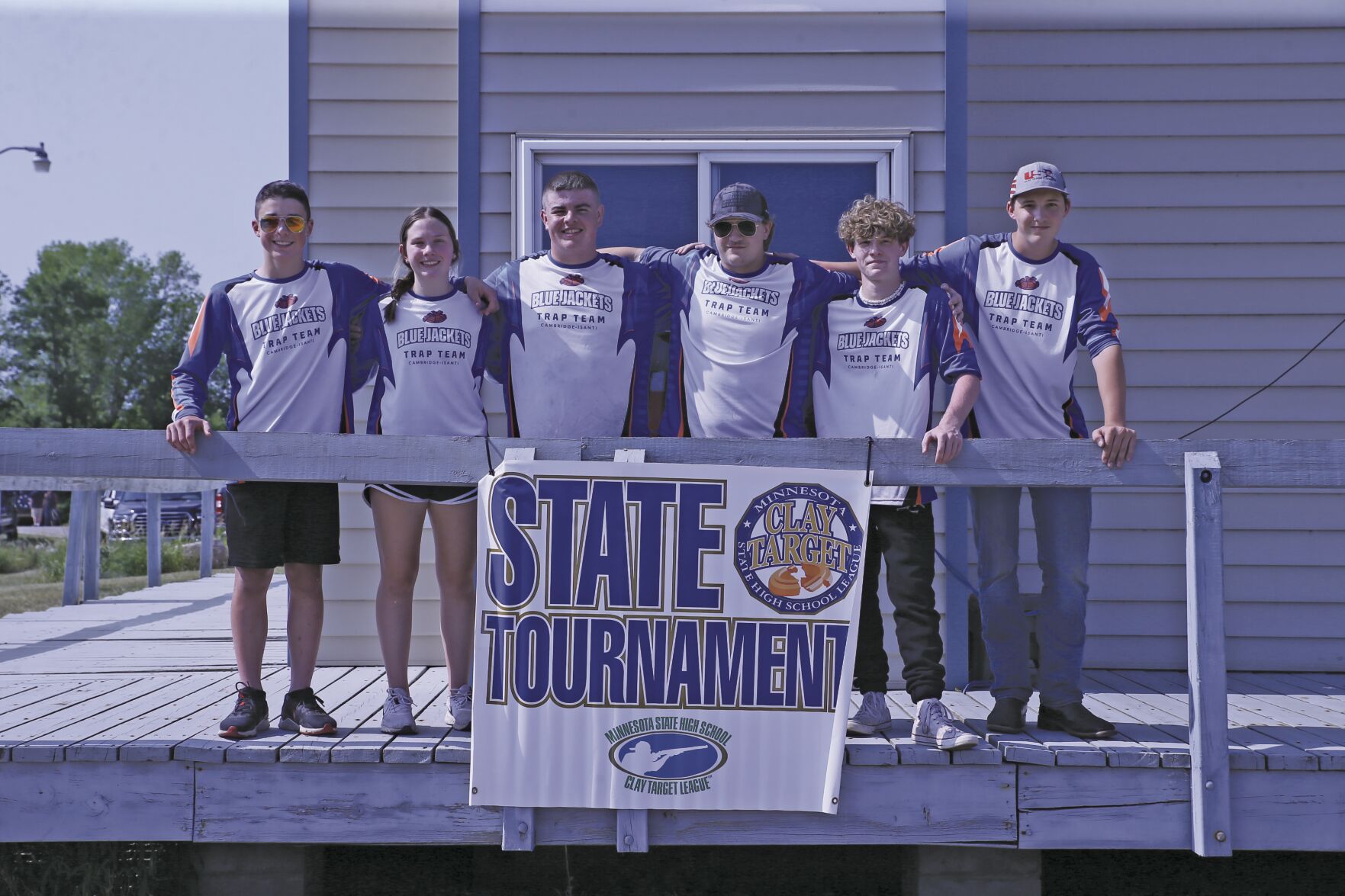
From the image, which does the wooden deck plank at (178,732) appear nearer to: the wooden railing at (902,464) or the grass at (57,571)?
the wooden railing at (902,464)

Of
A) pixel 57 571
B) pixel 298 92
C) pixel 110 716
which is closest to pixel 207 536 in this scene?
pixel 57 571

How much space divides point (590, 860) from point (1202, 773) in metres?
2.09

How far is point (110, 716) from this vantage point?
12.6 ft

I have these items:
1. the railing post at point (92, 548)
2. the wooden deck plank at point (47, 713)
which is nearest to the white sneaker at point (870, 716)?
the wooden deck plank at point (47, 713)

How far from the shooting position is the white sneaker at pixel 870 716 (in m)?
3.36

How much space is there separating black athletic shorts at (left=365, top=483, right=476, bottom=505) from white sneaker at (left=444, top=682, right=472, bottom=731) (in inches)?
22.0

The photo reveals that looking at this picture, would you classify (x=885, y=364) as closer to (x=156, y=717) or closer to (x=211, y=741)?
(x=211, y=741)

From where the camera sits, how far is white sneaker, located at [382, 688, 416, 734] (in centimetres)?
340

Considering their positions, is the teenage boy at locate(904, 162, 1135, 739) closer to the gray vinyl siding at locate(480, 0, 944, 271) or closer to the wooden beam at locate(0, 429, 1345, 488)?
the wooden beam at locate(0, 429, 1345, 488)

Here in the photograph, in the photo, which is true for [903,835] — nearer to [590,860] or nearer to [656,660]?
[656,660]

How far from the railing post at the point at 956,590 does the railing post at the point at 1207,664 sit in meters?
1.51

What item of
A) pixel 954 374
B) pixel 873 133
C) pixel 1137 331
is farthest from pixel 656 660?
pixel 1137 331

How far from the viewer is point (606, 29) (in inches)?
191

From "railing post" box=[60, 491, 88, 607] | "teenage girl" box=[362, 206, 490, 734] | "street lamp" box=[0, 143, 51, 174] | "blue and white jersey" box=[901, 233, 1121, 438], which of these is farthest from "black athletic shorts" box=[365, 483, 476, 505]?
"street lamp" box=[0, 143, 51, 174]
